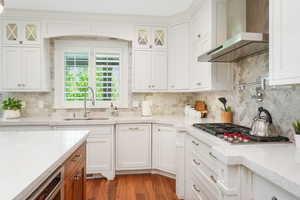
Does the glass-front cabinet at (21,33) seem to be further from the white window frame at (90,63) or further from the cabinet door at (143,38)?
the cabinet door at (143,38)

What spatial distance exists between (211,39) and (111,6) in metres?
1.60

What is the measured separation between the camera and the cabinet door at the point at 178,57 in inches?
115

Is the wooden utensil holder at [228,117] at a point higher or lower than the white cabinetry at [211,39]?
lower

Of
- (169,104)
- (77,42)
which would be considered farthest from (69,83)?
(169,104)

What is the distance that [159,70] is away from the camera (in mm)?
3166

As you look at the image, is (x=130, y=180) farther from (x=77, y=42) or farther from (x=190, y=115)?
(x=77, y=42)

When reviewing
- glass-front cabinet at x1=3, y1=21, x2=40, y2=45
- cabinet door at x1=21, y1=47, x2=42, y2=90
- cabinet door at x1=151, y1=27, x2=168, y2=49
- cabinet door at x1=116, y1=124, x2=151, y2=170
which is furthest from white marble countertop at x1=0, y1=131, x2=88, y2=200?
cabinet door at x1=151, y1=27, x2=168, y2=49

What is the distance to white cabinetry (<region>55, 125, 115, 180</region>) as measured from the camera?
2.76 metres

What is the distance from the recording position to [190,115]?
3004 millimetres

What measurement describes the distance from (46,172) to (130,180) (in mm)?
2119

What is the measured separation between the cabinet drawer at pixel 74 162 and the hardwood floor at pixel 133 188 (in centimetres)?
96

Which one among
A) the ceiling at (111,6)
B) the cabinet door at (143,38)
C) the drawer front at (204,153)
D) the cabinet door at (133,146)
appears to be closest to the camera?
the drawer front at (204,153)

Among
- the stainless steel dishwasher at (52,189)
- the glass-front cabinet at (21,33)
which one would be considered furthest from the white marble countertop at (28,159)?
the glass-front cabinet at (21,33)

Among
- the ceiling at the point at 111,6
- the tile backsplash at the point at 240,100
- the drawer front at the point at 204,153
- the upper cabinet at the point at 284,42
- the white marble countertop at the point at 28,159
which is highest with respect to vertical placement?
the ceiling at the point at 111,6
